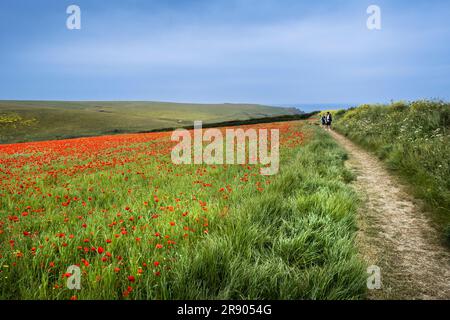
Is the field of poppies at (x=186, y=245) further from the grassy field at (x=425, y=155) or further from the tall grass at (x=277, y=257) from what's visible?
the grassy field at (x=425, y=155)

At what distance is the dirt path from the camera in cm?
347

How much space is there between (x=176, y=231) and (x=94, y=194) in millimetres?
3604

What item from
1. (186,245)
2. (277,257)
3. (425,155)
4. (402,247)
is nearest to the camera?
(277,257)

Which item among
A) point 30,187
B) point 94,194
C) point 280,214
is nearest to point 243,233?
point 280,214

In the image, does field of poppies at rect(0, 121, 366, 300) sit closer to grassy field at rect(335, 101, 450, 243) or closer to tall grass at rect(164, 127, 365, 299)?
tall grass at rect(164, 127, 365, 299)

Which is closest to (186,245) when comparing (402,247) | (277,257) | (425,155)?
(277,257)

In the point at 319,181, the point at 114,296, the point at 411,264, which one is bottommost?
the point at 411,264

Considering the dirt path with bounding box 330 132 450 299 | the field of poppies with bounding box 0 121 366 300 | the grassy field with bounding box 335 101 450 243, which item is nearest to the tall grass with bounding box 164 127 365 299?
the field of poppies with bounding box 0 121 366 300

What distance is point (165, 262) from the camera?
10.7 ft

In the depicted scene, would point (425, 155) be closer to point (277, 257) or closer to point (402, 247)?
point (402, 247)

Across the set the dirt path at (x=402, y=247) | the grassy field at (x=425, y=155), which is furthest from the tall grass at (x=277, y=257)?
the grassy field at (x=425, y=155)

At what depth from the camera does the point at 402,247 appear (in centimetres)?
455
